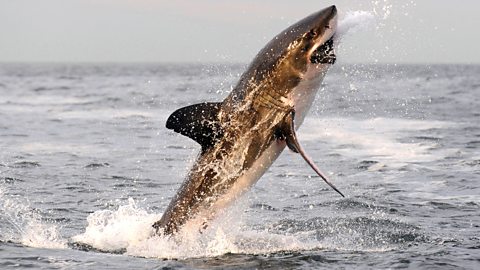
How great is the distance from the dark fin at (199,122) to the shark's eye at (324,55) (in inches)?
49.6

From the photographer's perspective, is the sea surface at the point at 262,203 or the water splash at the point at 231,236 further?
the water splash at the point at 231,236

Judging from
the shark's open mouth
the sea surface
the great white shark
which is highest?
the shark's open mouth

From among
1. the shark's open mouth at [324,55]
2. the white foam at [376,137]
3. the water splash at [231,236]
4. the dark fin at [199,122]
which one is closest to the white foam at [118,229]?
the water splash at [231,236]

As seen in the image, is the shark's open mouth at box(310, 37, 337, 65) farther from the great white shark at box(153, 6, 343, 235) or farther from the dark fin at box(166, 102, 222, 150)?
the dark fin at box(166, 102, 222, 150)

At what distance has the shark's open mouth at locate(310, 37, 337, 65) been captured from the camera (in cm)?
948

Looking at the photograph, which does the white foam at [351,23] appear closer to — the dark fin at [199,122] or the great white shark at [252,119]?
the great white shark at [252,119]

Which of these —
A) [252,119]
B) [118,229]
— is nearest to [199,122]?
[252,119]

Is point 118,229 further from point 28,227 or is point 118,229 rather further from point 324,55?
point 324,55

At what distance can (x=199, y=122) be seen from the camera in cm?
951

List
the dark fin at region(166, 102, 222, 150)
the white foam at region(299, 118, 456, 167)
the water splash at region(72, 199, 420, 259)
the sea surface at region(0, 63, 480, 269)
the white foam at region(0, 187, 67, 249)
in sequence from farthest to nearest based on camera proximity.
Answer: the white foam at region(299, 118, 456, 167)
the white foam at region(0, 187, 67, 249)
the water splash at region(72, 199, 420, 259)
the sea surface at region(0, 63, 480, 269)
the dark fin at region(166, 102, 222, 150)

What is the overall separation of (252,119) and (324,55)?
1.13 metres

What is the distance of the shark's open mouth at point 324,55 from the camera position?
9484 mm

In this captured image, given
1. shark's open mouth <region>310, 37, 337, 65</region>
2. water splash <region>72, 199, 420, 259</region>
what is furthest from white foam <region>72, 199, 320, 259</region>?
shark's open mouth <region>310, 37, 337, 65</region>

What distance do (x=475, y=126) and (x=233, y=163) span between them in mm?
20956
